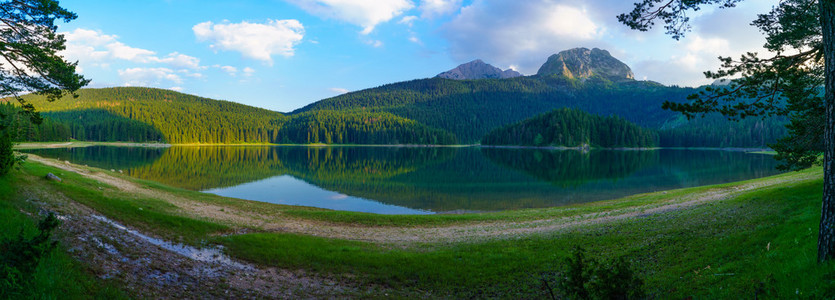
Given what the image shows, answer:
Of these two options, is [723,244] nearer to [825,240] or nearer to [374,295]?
[825,240]

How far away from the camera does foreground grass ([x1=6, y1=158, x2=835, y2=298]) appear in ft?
28.6

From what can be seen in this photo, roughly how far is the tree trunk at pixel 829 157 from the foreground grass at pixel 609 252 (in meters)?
0.51

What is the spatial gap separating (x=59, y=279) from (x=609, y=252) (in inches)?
641

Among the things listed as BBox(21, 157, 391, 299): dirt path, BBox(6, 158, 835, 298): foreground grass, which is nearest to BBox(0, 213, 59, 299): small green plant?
BBox(21, 157, 391, 299): dirt path

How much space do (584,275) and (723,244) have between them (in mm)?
8576

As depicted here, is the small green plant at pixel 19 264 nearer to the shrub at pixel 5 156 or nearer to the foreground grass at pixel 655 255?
the foreground grass at pixel 655 255

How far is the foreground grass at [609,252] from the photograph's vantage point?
28.6 feet

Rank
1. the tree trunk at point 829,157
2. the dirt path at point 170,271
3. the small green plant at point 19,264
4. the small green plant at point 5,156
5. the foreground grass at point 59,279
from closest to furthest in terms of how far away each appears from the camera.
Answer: the small green plant at point 19,264, the foreground grass at point 59,279, the tree trunk at point 829,157, the dirt path at point 170,271, the small green plant at point 5,156

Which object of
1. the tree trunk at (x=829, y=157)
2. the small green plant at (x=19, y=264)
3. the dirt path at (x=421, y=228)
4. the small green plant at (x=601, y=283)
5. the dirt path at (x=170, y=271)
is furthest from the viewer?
the dirt path at (x=421, y=228)

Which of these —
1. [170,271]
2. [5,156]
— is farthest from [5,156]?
[170,271]

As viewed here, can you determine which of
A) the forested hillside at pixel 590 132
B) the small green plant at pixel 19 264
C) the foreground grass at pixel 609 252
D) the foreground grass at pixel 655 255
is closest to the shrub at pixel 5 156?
the foreground grass at pixel 609 252

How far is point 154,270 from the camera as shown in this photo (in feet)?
35.7

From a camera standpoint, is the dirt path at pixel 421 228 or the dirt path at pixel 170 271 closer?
the dirt path at pixel 170 271

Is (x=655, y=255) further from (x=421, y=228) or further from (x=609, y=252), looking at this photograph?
(x=421, y=228)
